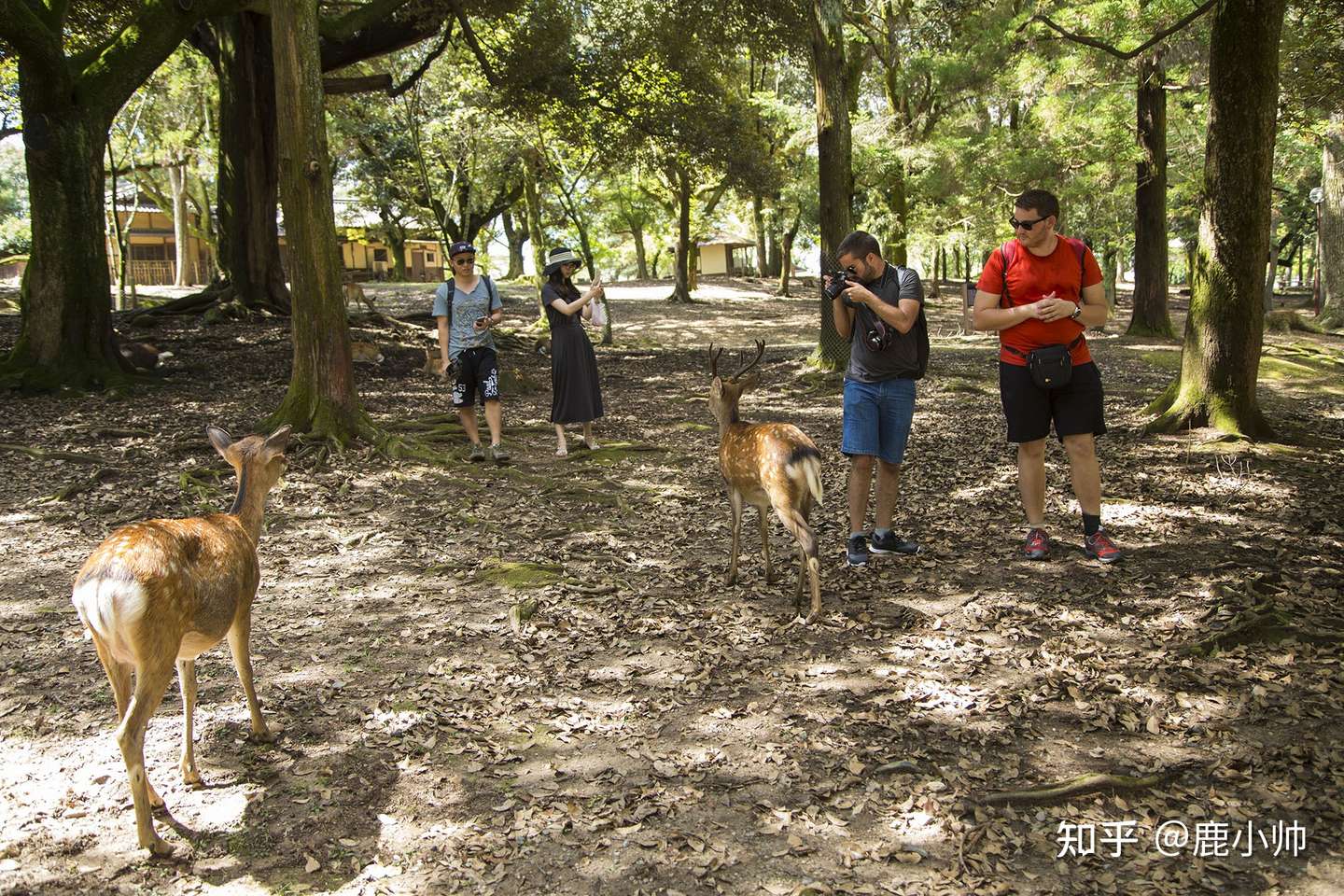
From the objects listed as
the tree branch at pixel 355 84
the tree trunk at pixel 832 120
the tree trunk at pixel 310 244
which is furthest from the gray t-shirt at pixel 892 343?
the tree branch at pixel 355 84

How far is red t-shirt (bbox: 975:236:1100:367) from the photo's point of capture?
4.99 m

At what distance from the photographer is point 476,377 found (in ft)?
26.7

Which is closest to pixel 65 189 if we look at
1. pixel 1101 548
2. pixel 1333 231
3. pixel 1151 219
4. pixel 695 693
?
pixel 695 693

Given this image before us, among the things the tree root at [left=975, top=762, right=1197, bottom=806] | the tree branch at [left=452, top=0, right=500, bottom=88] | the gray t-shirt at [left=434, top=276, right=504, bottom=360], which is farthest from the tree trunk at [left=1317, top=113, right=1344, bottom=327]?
the tree root at [left=975, top=762, right=1197, bottom=806]

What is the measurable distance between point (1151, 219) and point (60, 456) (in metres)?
17.2

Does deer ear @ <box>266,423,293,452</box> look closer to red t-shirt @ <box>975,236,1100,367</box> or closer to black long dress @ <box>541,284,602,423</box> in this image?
red t-shirt @ <box>975,236,1100,367</box>

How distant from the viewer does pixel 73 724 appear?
3.85 metres

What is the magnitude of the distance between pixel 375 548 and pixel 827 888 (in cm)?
421

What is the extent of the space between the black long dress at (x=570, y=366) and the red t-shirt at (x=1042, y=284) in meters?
3.99

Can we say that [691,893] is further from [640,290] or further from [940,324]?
[640,290]

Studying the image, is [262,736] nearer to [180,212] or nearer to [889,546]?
[889,546]

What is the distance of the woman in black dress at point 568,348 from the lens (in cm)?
809

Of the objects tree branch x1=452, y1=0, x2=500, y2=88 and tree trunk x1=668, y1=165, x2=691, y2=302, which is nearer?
tree branch x1=452, y1=0, x2=500, y2=88

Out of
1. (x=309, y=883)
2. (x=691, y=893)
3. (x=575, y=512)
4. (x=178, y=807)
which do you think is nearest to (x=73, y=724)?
(x=178, y=807)
